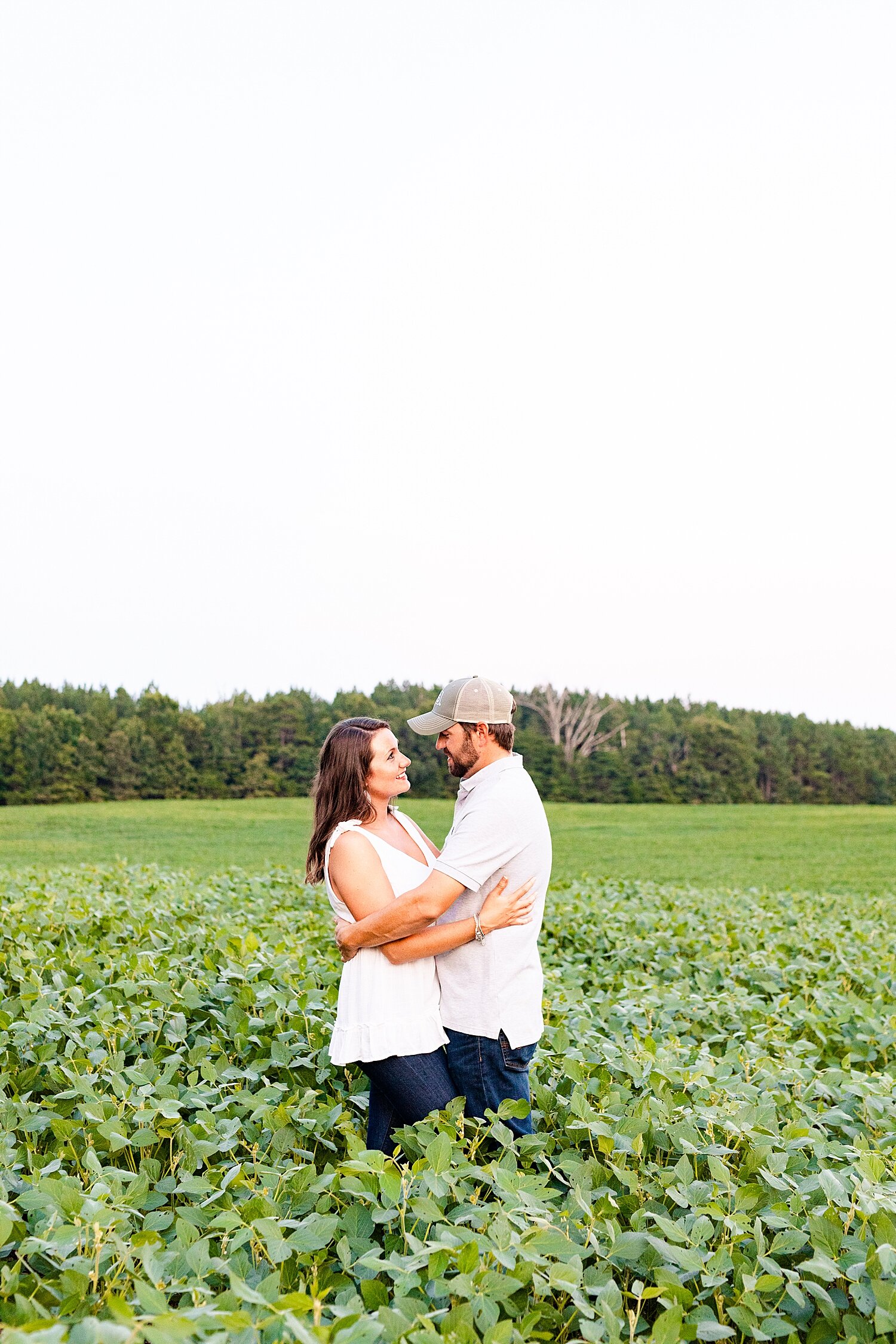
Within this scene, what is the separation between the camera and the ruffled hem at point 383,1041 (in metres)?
2.88

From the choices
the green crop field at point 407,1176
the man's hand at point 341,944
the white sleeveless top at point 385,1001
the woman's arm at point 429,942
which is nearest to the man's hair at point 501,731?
the white sleeveless top at point 385,1001

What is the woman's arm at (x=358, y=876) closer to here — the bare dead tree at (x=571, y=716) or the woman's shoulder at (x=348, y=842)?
the woman's shoulder at (x=348, y=842)

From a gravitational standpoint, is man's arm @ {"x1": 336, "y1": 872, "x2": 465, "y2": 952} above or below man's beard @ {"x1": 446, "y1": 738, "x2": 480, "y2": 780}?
below

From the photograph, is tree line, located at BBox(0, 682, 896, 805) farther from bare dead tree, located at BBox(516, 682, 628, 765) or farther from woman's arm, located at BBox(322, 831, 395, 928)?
woman's arm, located at BBox(322, 831, 395, 928)

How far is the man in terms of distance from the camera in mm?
2898

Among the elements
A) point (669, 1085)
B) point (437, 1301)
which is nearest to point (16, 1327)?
point (437, 1301)

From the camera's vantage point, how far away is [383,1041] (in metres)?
2.88

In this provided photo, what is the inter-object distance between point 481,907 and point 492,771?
1.34ft

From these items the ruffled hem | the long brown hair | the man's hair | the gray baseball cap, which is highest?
the gray baseball cap

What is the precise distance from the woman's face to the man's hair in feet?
0.72

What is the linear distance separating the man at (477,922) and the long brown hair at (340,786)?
0.26 metres

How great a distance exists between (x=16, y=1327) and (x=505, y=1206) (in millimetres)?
1046

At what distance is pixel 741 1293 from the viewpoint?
2.21m

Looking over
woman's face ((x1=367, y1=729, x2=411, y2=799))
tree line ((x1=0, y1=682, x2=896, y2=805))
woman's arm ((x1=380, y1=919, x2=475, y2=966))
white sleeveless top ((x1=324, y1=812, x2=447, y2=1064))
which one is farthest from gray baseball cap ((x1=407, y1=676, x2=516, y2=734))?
tree line ((x1=0, y1=682, x2=896, y2=805))
